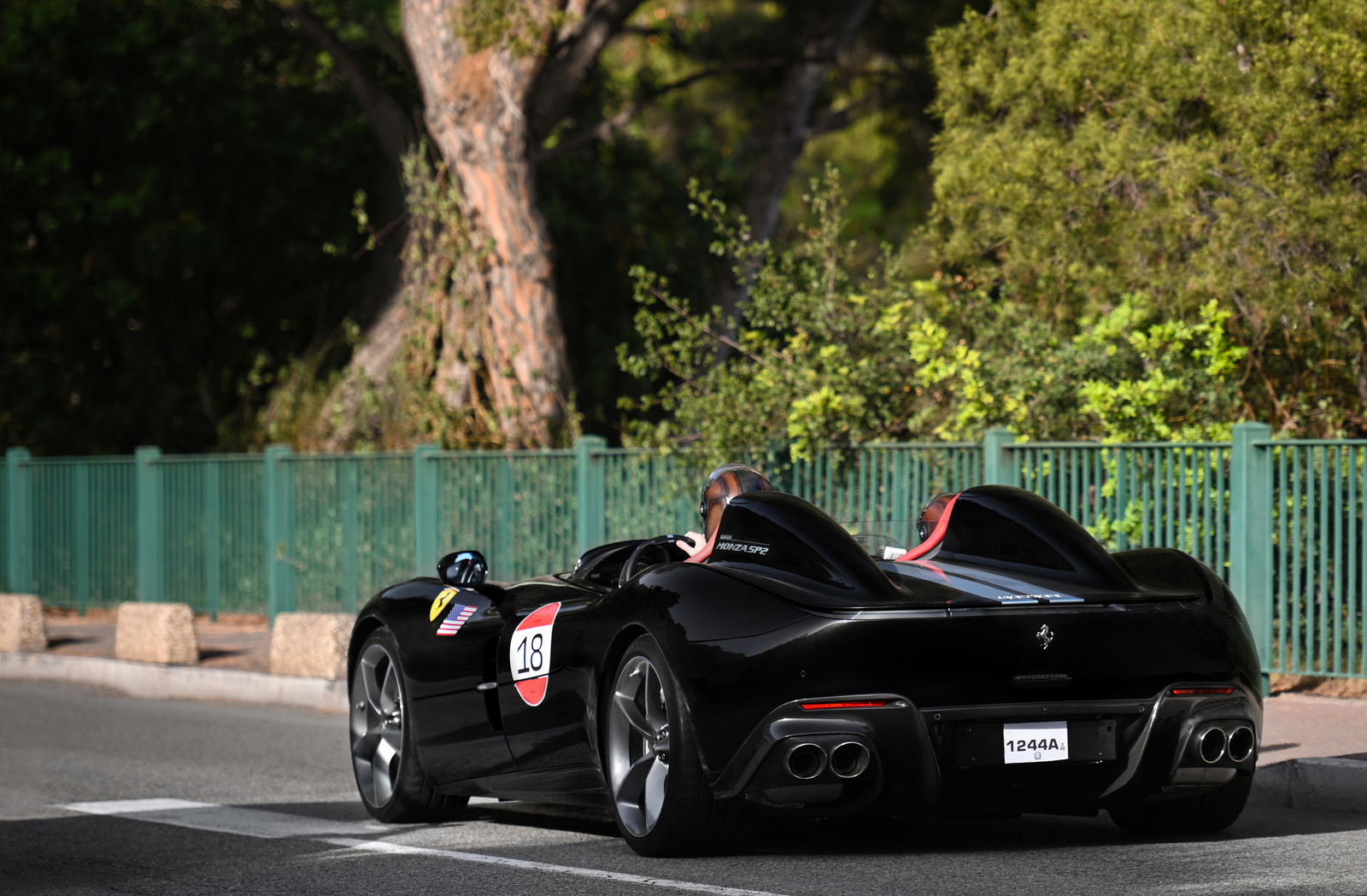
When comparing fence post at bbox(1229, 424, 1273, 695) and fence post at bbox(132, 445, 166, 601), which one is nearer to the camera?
fence post at bbox(1229, 424, 1273, 695)

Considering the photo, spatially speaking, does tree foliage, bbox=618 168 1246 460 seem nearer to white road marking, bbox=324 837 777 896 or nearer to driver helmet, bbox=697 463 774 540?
driver helmet, bbox=697 463 774 540

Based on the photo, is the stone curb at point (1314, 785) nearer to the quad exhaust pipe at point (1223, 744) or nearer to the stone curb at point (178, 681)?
the quad exhaust pipe at point (1223, 744)

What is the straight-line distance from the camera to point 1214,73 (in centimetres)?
1224

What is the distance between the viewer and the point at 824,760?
18.0 feet

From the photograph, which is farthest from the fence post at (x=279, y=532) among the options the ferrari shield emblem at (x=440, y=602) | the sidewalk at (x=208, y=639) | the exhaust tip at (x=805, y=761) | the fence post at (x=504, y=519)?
the exhaust tip at (x=805, y=761)

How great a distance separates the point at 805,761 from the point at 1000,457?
6302mm

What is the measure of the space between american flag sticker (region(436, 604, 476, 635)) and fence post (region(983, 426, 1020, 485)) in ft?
16.7

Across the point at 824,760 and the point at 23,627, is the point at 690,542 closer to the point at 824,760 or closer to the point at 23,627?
the point at 824,760

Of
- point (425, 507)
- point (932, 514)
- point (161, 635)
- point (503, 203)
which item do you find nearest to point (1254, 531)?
point (932, 514)

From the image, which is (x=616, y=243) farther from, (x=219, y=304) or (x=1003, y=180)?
(x=1003, y=180)

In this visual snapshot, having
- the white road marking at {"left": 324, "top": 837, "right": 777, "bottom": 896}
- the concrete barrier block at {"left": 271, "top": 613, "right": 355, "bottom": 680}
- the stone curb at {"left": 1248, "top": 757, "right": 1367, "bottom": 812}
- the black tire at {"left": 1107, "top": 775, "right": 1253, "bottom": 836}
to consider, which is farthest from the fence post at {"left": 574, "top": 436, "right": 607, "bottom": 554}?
the black tire at {"left": 1107, "top": 775, "right": 1253, "bottom": 836}

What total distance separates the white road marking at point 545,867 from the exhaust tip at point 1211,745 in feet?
4.83

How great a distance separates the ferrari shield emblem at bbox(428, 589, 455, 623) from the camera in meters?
7.41

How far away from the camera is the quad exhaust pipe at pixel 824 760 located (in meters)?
5.49
